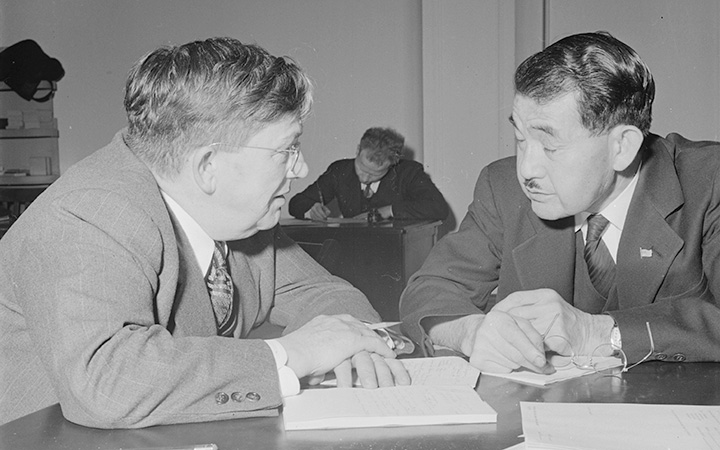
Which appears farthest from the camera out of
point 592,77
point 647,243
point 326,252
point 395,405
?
point 326,252

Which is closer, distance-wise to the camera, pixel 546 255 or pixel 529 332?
pixel 529 332

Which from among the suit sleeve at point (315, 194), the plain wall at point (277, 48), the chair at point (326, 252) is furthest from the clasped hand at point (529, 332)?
the plain wall at point (277, 48)

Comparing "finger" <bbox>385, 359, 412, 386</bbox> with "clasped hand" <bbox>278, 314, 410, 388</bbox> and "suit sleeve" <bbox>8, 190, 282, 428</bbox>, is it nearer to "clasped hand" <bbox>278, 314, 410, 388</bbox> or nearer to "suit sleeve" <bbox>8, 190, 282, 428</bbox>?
"clasped hand" <bbox>278, 314, 410, 388</bbox>

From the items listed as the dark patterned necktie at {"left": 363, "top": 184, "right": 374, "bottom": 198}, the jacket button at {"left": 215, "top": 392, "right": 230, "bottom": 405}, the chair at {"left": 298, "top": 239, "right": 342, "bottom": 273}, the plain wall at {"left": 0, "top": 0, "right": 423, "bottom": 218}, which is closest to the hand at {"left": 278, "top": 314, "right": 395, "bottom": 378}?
the jacket button at {"left": 215, "top": 392, "right": 230, "bottom": 405}

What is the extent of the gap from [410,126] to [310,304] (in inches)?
192

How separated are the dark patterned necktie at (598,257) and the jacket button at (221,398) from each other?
3.55 ft

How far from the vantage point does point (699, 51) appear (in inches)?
227

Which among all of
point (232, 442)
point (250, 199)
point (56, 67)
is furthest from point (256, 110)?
point (56, 67)

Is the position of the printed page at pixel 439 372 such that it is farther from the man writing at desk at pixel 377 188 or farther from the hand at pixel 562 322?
the man writing at desk at pixel 377 188

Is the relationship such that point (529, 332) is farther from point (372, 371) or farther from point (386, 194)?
point (386, 194)

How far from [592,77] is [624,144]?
0.19 meters

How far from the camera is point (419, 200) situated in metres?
6.20

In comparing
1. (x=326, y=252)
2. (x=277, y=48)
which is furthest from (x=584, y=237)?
(x=277, y=48)

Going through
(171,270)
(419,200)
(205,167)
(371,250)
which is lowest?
(371,250)
